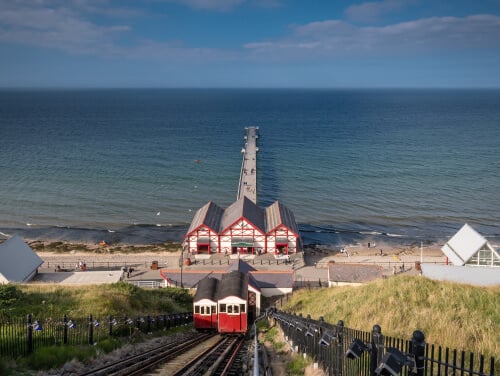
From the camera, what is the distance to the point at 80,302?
2142cm

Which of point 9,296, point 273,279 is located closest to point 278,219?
point 273,279

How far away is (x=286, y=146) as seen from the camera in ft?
375

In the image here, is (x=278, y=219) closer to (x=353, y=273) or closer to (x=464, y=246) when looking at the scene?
(x=353, y=273)

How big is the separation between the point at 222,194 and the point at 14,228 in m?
27.2

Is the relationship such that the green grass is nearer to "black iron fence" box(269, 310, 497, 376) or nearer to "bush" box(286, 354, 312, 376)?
"bush" box(286, 354, 312, 376)

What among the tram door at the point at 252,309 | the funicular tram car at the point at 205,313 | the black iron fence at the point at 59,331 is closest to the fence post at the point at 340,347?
the black iron fence at the point at 59,331

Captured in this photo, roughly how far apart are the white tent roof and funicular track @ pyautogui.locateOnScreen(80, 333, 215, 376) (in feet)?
91.0

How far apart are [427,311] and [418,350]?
425 inches

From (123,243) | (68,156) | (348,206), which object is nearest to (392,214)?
(348,206)

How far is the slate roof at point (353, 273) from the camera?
A: 37.3 meters

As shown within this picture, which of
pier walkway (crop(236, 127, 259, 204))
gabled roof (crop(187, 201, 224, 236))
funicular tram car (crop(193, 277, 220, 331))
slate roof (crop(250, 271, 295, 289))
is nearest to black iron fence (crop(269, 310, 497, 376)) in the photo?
funicular tram car (crop(193, 277, 220, 331))

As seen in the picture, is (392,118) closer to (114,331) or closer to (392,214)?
(392,214)

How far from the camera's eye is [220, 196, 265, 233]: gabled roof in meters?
44.5

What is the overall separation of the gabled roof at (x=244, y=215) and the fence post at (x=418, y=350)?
37.0 meters
